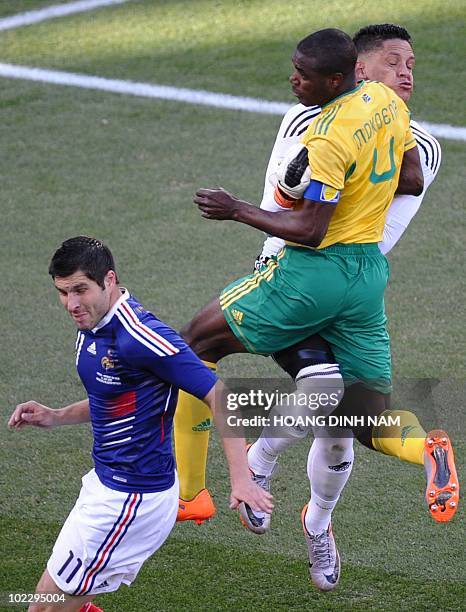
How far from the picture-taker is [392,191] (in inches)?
196

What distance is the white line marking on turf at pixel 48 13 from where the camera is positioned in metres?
13.0

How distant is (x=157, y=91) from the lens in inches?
455

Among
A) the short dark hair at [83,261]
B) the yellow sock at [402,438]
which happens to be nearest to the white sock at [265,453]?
the yellow sock at [402,438]

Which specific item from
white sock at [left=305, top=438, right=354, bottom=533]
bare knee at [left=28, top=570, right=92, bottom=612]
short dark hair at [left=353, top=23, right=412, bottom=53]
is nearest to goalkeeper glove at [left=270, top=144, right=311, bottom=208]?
short dark hair at [left=353, top=23, right=412, bottom=53]

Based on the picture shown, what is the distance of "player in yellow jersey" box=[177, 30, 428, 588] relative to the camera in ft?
15.6

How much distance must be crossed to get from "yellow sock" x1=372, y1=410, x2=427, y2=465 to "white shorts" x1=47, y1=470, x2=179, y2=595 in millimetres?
1113

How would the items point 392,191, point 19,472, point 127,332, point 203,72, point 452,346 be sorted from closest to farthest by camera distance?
point 127,332, point 392,191, point 19,472, point 452,346, point 203,72

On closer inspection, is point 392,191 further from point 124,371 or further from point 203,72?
point 203,72

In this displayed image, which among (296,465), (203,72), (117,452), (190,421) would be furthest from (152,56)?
(117,452)

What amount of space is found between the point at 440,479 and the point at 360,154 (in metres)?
1.35

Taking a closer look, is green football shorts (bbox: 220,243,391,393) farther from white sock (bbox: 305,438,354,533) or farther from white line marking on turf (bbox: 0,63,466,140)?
white line marking on turf (bbox: 0,63,466,140)

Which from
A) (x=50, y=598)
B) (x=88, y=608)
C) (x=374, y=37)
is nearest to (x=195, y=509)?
(x=88, y=608)

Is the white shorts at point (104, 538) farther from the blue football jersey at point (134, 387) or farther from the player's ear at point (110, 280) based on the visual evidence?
the player's ear at point (110, 280)

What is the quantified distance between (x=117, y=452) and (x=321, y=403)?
1.02 m
